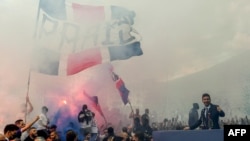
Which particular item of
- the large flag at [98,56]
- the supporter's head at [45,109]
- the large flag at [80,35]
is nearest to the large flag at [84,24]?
the large flag at [80,35]

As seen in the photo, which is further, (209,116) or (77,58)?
(77,58)

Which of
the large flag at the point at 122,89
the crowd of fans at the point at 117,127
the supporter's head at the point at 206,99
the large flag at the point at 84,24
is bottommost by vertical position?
the crowd of fans at the point at 117,127

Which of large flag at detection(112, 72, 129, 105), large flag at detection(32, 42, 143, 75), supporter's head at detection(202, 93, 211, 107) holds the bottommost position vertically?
supporter's head at detection(202, 93, 211, 107)

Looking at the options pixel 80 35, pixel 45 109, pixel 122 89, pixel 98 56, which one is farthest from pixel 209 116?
pixel 45 109

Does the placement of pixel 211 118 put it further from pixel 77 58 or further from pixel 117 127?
pixel 77 58

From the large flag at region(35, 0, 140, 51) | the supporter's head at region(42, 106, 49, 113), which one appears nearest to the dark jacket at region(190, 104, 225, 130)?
the large flag at region(35, 0, 140, 51)

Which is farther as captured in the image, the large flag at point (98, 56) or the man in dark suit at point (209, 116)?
the large flag at point (98, 56)

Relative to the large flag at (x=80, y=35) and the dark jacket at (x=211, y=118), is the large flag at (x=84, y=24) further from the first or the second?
the dark jacket at (x=211, y=118)

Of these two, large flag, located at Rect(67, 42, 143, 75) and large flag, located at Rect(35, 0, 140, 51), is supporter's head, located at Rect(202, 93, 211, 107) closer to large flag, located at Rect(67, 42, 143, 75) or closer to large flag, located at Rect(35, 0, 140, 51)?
large flag, located at Rect(67, 42, 143, 75)

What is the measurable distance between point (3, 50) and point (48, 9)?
117 centimetres

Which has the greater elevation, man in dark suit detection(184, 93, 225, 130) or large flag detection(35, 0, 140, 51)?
large flag detection(35, 0, 140, 51)

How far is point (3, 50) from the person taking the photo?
24.3 ft

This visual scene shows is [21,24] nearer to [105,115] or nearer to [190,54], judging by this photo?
[105,115]

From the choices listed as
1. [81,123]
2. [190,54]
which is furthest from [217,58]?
[81,123]
